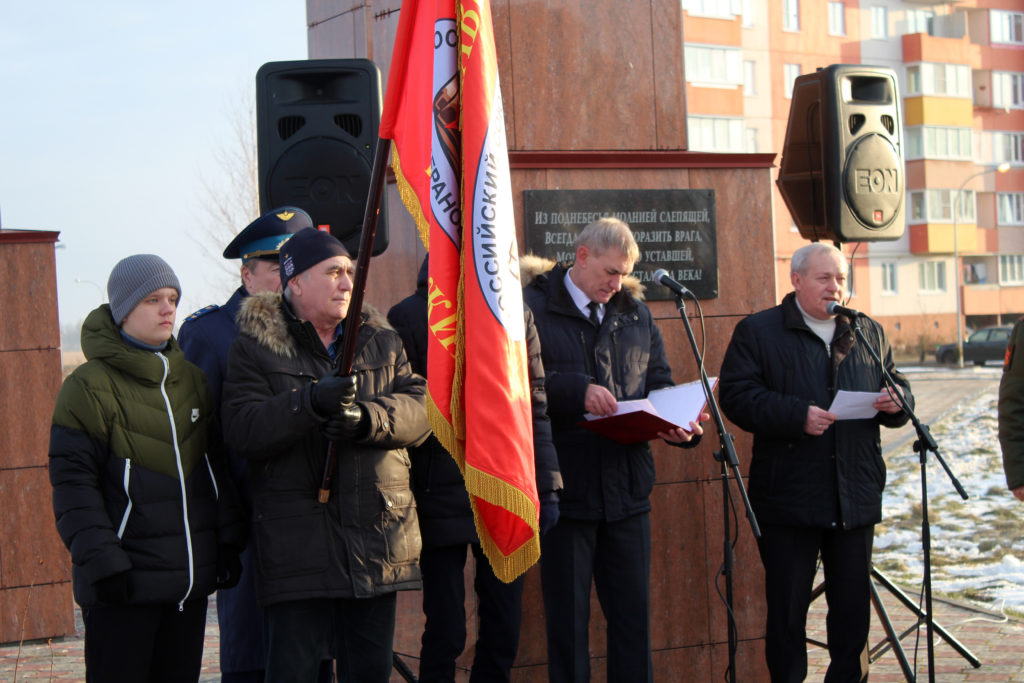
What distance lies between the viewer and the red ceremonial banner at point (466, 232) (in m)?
3.45

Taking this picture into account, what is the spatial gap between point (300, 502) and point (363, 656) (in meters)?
0.57

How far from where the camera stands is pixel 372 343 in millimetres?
4012

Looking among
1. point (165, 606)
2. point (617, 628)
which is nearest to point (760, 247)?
point (617, 628)

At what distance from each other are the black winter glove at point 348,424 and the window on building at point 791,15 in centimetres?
4824

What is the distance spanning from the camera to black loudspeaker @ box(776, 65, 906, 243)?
6.51m

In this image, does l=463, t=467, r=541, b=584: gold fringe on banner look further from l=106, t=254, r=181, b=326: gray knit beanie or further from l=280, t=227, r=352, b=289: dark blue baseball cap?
l=106, t=254, r=181, b=326: gray knit beanie

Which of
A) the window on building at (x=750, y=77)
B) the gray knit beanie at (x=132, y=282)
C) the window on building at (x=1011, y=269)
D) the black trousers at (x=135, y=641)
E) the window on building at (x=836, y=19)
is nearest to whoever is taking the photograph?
the black trousers at (x=135, y=641)

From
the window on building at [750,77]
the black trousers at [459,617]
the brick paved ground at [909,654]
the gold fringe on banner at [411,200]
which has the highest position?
the window on building at [750,77]

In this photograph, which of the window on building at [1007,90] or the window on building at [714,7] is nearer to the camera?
the window on building at [714,7]

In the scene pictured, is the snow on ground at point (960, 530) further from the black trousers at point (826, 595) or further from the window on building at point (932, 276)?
the window on building at point (932, 276)

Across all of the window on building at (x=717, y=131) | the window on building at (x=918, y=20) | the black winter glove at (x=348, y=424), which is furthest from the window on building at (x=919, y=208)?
the black winter glove at (x=348, y=424)

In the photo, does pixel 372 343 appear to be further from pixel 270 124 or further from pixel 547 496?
pixel 270 124

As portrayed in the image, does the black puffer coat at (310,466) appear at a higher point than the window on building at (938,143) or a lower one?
lower

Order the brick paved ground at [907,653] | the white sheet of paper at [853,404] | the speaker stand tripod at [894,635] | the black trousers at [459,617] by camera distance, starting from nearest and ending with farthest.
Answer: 1. the black trousers at [459,617]
2. the white sheet of paper at [853,404]
3. the speaker stand tripod at [894,635]
4. the brick paved ground at [907,653]
